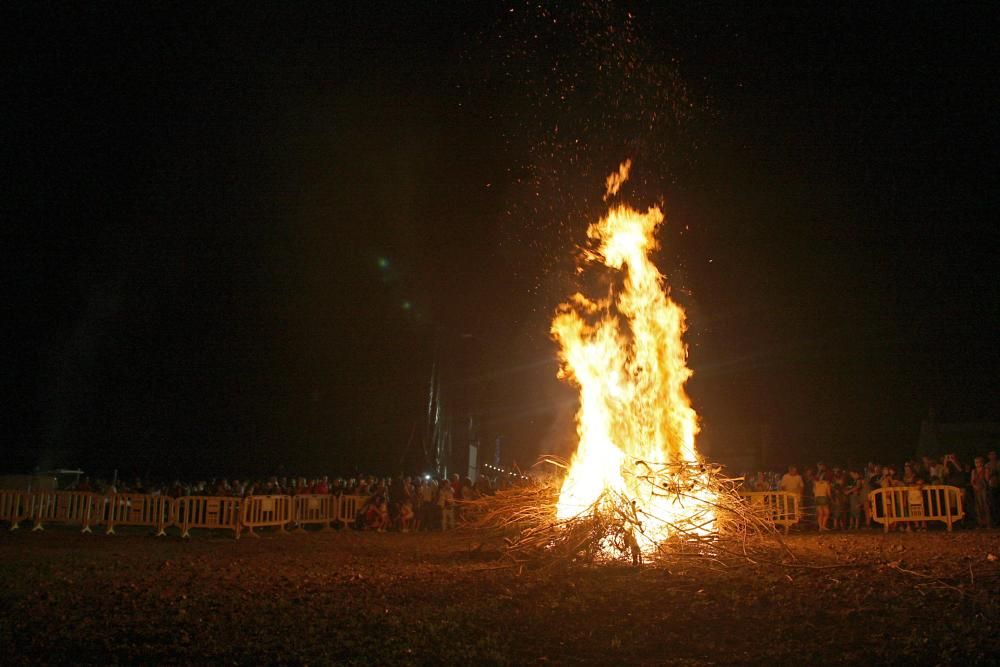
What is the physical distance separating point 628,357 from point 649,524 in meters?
2.94

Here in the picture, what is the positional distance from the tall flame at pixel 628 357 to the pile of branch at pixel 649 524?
0.85m

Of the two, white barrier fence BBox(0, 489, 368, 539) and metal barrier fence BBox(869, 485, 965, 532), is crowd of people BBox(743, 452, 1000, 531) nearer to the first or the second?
metal barrier fence BBox(869, 485, 965, 532)

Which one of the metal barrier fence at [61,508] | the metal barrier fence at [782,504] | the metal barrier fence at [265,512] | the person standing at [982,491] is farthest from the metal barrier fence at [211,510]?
the person standing at [982,491]

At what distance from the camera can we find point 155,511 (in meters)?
17.4

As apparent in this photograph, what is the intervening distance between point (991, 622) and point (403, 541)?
453 inches

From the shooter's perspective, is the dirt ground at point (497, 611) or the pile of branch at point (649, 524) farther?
the pile of branch at point (649, 524)

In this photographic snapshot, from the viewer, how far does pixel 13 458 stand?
27609mm

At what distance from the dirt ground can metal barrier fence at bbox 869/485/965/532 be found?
5.67 m

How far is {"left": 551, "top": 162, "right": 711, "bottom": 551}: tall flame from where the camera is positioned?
13.1m

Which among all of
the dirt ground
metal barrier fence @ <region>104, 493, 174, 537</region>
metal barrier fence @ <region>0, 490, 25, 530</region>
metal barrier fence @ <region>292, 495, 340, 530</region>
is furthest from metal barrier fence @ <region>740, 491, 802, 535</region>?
metal barrier fence @ <region>0, 490, 25, 530</region>

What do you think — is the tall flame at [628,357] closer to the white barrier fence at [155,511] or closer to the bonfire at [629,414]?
the bonfire at [629,414]

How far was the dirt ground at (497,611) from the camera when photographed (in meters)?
6.15

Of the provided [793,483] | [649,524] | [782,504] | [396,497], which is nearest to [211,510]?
[396,497]

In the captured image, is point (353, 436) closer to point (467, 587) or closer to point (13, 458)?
point (13, 458)
